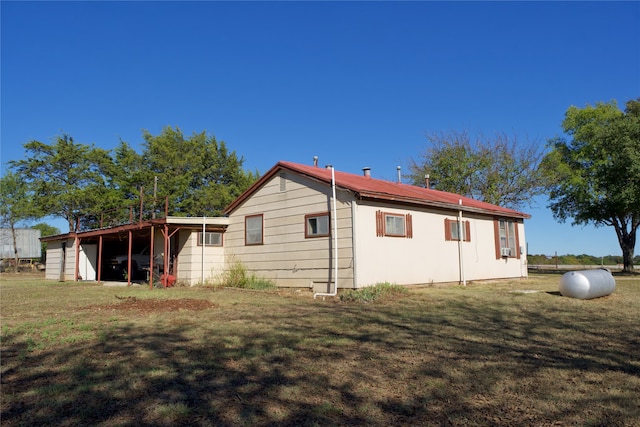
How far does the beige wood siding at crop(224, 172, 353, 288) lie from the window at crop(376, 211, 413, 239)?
107cm

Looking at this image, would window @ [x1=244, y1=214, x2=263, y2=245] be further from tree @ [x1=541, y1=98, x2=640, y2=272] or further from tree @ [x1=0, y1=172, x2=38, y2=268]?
tree @ [x1=0, y1=172, x2=38, y2=268]

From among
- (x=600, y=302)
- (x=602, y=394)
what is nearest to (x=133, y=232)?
(x=600, y=302)

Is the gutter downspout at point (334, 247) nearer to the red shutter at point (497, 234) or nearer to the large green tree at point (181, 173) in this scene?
the red shutter at point (497, 234)

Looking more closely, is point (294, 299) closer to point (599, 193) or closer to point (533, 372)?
point (533, 372)

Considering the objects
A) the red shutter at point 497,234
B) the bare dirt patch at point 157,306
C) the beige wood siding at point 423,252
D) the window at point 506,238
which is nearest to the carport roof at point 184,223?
the bare dirt patch at point 157,306

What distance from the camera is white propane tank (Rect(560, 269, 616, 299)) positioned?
10375 millimetres

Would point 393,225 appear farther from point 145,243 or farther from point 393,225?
point 145,243

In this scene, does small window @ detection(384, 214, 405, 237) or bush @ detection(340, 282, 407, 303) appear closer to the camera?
bush @ detection(340, 282, 407, 303)

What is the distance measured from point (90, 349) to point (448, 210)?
486 inches

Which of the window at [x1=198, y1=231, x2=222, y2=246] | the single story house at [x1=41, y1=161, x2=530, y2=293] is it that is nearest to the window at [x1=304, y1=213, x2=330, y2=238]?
the single story house at [x1=41, y1=161, x2=530, y2=293]

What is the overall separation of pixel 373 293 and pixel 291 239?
3.97m

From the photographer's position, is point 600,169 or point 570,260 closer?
point 600,169

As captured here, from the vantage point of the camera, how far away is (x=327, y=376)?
4355 millimetres

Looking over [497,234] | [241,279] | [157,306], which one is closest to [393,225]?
[241,279]
